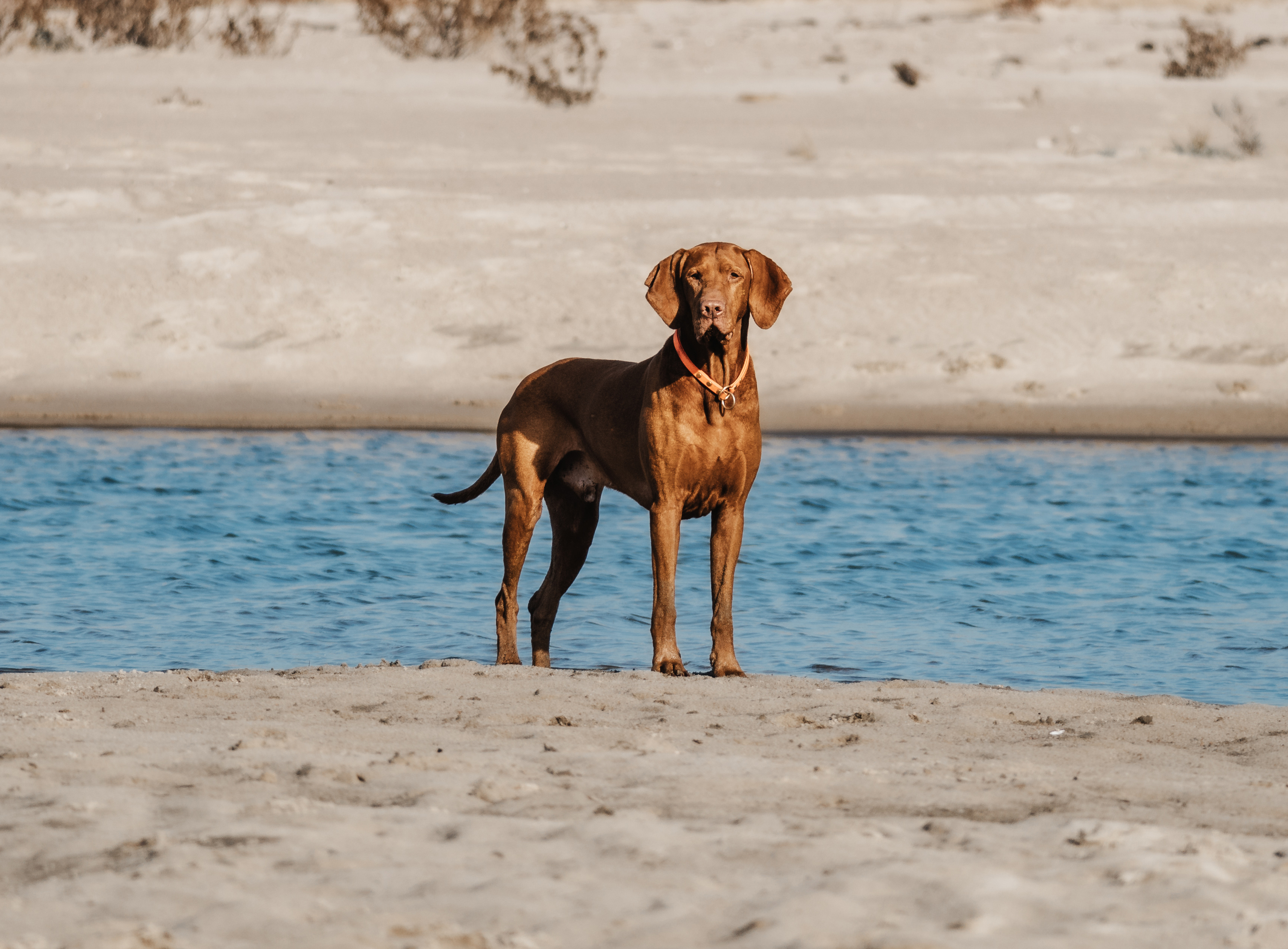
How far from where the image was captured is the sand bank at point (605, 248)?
13.0 m

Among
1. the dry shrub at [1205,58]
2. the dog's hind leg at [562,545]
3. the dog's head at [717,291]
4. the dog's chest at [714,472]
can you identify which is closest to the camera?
the dog's head at [717,291]

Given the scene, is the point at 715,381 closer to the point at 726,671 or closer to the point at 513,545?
the point at 726,671

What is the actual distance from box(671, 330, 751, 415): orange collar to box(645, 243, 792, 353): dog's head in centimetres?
7

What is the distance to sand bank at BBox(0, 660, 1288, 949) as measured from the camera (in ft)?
10.2

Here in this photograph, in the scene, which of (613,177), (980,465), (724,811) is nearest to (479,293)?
(613,177)

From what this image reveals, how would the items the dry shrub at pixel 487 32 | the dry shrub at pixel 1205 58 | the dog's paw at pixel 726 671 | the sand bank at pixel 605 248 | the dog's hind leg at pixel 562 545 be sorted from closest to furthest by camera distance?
the dog's paw at pixel 726 671, the dog's hind leg at pixel 562 545, the sand bank at pixel 605 248, the dry shrub at pixel 487 32, the dry shrub at pixel 1205 58

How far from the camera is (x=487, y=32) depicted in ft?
82.8

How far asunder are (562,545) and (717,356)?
51.6 inches

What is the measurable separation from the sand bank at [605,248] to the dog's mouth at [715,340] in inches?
265

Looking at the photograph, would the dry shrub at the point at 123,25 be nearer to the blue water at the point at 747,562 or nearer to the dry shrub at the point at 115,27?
the dry shrub at the point at 115,27

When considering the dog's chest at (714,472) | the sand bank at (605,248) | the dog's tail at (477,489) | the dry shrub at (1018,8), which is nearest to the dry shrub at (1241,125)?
the sand bank at (605,248)

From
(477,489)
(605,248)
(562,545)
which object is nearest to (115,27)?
(605,248)

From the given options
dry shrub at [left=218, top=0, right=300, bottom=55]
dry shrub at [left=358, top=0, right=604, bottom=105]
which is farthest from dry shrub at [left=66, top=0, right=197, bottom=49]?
dry shrub at [left=358, top=0, right=604, bottom=105]

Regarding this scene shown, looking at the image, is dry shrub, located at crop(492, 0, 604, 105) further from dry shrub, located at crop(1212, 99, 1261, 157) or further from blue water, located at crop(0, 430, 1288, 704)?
blue water, located at crop(0, 430, 1288, 704)
